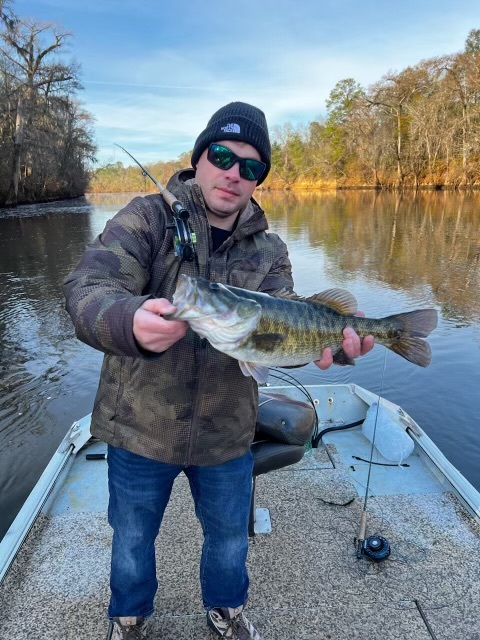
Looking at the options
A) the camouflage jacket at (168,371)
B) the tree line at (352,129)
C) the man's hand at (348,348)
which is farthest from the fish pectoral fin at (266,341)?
the tree line at (352,129)

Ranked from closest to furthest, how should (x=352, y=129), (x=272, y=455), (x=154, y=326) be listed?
(x=154, y=326)
(x=272, y=455)
(x=352, y=129)

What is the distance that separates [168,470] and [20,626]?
163 centimetres

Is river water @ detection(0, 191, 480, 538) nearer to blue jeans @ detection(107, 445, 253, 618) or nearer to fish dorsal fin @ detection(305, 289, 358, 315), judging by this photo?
blue jeans @ detection(107, 445, 253, 618)

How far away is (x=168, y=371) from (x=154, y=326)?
0.66 meters

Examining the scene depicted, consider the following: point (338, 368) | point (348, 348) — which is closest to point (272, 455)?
point (348, 348)

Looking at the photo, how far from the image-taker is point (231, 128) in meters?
2.79

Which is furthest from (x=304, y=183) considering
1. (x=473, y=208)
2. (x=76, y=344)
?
(x=76, y=344)

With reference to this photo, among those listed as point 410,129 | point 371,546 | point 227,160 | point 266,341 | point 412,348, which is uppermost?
point 410,129

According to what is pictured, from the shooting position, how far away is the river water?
23.1ft

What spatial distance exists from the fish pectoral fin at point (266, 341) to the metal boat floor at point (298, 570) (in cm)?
192

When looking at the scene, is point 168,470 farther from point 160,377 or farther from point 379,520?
point 379,520

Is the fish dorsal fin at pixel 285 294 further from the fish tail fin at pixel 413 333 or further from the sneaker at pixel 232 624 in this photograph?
the sneaker at pixel 232 624

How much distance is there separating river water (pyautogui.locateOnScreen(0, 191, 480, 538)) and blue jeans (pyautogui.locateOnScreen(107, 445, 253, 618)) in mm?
3411

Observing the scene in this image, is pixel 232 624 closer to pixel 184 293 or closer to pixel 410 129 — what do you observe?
pixel 184 293
